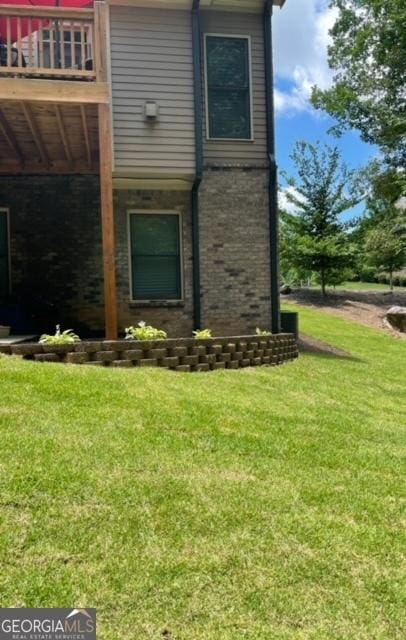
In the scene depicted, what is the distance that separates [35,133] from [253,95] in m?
3.84

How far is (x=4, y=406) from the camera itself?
13.7 ft

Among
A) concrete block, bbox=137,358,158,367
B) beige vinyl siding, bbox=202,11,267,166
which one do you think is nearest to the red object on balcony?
beige vinyl siding, bbox=202,11,267,166

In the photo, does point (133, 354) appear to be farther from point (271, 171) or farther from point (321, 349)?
point (321, 349)

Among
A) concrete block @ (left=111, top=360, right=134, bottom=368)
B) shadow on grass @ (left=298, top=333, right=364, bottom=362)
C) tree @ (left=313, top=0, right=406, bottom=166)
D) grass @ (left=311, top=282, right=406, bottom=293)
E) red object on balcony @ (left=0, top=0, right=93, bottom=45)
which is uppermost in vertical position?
tree @ (left=313, top=0, right=406, bottom=166)

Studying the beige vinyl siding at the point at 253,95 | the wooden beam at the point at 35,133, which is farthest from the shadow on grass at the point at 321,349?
the wooden beam at the point at 35,133

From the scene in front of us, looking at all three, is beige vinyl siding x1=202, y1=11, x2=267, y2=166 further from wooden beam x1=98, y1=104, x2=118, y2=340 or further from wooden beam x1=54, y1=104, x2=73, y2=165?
wooden beam x1=98, y1=104, x2=118, y2=340

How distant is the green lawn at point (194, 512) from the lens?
219 cm

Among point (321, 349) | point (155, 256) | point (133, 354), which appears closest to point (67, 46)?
point (155, 256)

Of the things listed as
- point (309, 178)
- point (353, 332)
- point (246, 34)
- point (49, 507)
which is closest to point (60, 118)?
point (246, 34)

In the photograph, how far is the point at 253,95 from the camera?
9281mm

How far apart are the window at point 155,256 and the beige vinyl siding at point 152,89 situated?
0.94 meters

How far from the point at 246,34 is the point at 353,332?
8.38 meters

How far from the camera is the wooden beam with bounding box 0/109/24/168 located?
753cm

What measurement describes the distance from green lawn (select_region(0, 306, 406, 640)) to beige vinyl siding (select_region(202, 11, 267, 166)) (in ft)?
17.1
